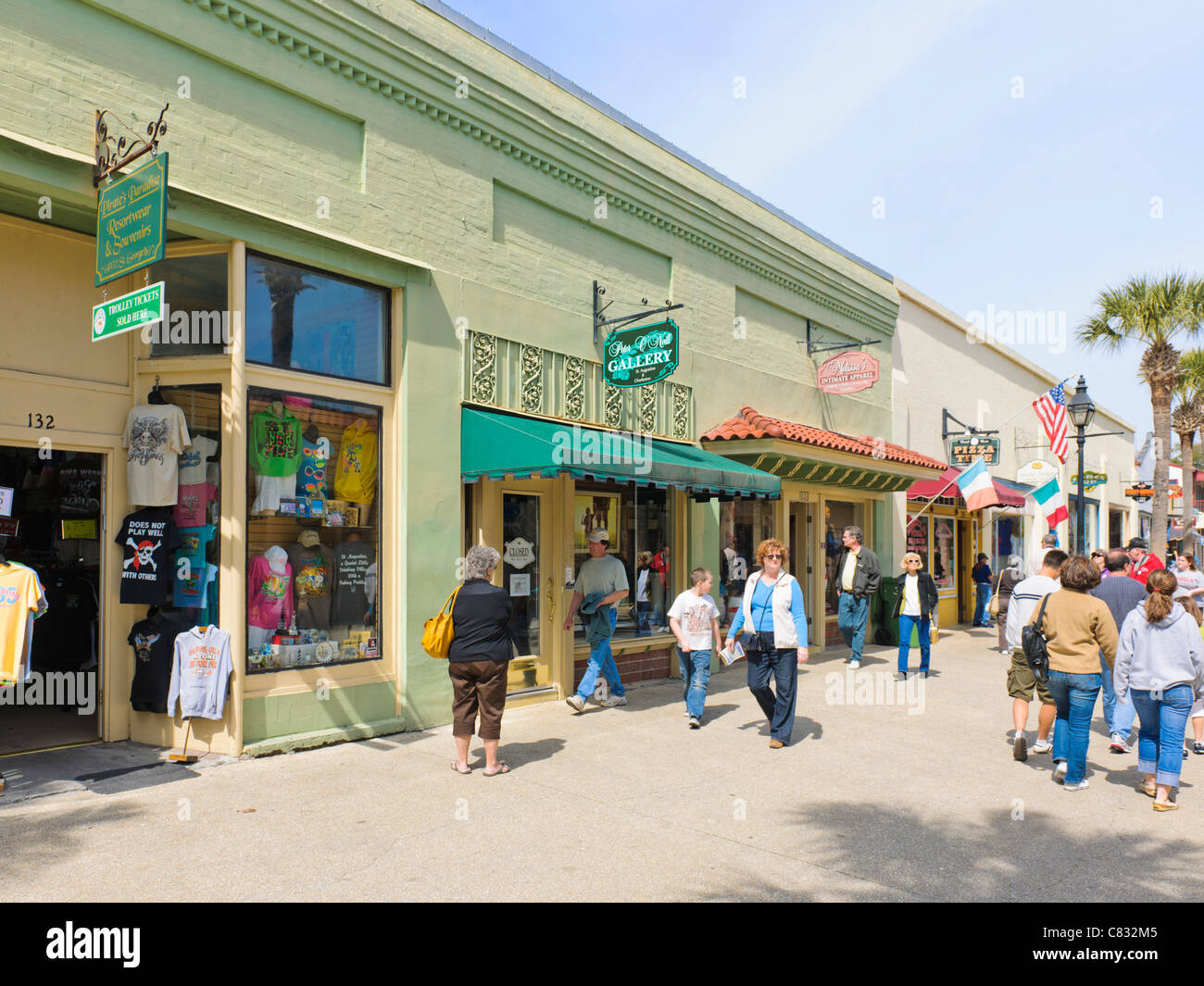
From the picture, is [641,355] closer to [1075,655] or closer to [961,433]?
[1075,655]

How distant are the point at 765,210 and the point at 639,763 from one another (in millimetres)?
9945

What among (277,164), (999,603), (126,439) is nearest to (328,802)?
(126,439)

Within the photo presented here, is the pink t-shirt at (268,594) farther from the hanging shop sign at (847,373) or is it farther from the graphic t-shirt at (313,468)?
the hanging shop sign at (847,373)

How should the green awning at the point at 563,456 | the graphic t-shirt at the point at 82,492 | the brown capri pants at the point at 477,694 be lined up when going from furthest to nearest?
1. the green awning at the point at 563,456
2. the graphic t-shirt at the point at 82,492
3. the brown capri pants at the point at 477,694

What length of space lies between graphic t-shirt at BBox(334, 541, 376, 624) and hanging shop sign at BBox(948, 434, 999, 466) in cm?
1432

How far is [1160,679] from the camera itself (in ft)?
20.4

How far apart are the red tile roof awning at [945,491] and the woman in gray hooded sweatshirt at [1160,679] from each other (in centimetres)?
960

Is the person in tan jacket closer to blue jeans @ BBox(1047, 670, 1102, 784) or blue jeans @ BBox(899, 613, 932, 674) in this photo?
blue jeans @ BBox(1047, 670, 1102, 784)

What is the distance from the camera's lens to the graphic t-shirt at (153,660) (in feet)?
23.0

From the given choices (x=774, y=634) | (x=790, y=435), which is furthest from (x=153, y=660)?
(x=790, y=435)

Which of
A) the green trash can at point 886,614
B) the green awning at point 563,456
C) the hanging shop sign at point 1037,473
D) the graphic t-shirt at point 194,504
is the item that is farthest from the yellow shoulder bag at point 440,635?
the hanging shop sign at point 1037,473

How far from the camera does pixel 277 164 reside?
7441 mm
